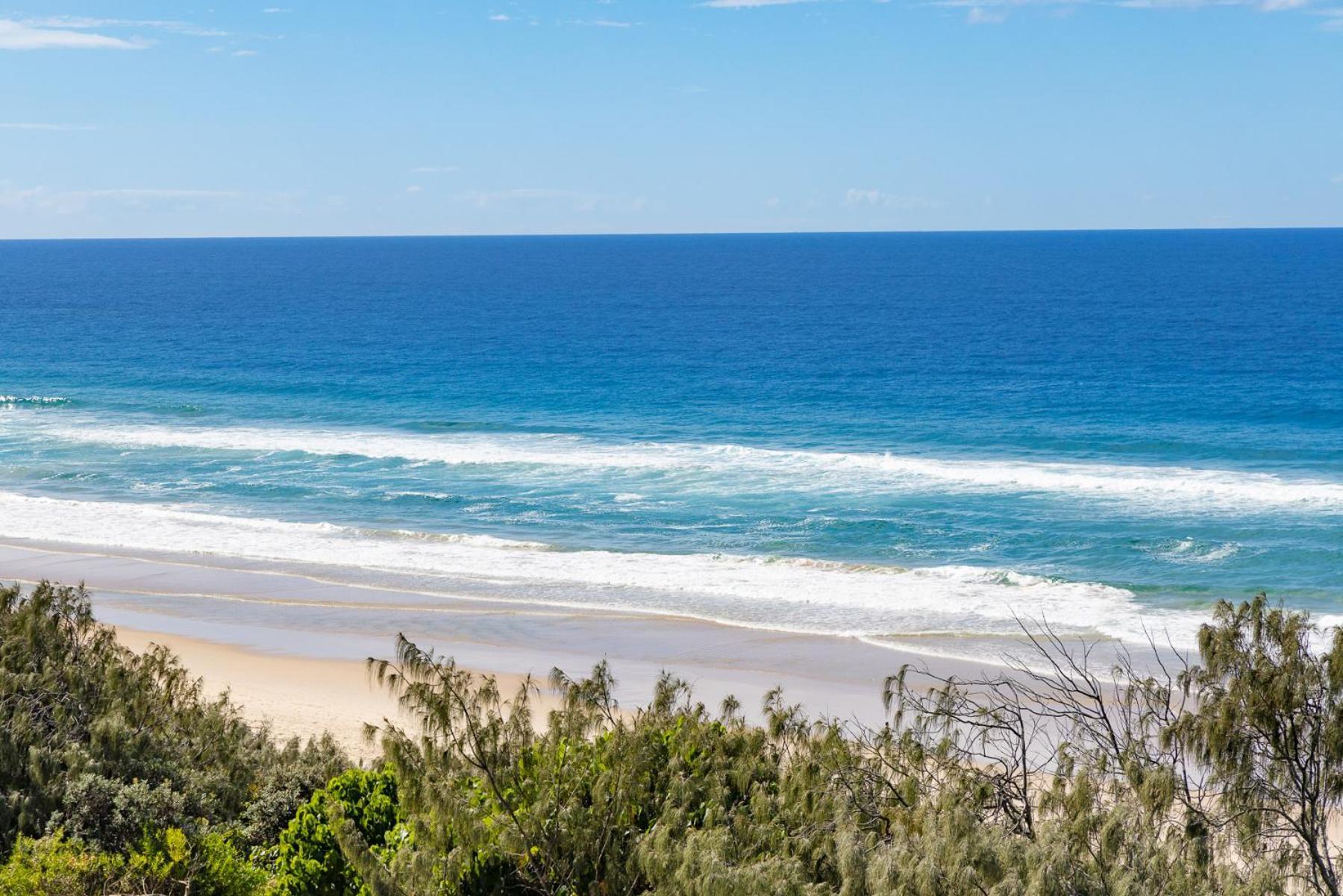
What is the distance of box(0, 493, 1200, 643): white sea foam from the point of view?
25.9 meters

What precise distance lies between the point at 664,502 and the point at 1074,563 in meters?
12.2

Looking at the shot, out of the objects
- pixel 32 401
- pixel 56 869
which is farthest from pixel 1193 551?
pixel 32 401

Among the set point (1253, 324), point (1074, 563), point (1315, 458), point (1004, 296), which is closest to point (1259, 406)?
point (1315, 458)

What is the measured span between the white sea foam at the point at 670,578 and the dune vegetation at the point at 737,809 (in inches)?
558

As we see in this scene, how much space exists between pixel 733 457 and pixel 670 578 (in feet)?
47.7

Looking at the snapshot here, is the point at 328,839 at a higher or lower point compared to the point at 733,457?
lower

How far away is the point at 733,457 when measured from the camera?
43312mm

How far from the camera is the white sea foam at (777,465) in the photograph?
3641 cm

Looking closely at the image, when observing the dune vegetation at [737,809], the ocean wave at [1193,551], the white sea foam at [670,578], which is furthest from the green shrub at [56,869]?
the ocean wave at [1193,551]

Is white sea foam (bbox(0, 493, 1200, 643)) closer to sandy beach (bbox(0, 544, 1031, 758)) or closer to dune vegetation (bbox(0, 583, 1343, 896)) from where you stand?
sandy beach (bbox(0, 544, 1031, 758))

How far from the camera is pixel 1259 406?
50844 mm

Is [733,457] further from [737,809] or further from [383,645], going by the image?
[737,809]

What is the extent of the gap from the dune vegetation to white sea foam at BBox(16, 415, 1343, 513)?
26413mm

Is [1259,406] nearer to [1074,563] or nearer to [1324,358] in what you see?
[1324,358]
